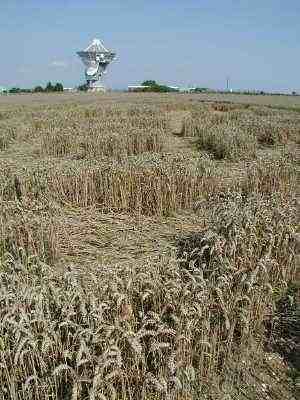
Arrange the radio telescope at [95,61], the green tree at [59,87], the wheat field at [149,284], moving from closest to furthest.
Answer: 1. the wheat field at [149,284]
2. the green tree at [59,87]
3. the radio telescope at [95,61]

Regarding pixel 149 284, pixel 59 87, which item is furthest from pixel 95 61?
pixel 149 284

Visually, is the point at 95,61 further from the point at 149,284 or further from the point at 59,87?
the point at 149,284

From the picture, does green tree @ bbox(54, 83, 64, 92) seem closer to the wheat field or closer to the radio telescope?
the radio telescope

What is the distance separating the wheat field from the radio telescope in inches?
3351

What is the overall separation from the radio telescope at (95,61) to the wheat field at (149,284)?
85.1 metres

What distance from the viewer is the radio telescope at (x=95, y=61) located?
8994cm

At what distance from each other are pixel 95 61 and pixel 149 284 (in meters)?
91.8

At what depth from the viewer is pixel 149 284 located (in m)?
3.42

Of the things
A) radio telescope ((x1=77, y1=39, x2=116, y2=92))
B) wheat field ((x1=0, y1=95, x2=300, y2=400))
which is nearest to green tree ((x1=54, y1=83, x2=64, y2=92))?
radio telescope ((x1=77, y1=39, x2=116, y2=92))

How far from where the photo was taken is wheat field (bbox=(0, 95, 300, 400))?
2.79 metres

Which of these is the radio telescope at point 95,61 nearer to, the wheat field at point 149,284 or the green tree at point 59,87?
the green tree at point 59,87

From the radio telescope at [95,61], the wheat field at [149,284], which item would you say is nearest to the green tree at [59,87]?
the radio telescope at [95,61]

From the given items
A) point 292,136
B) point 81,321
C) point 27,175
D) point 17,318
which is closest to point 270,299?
point 81,321

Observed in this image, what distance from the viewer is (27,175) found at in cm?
725
